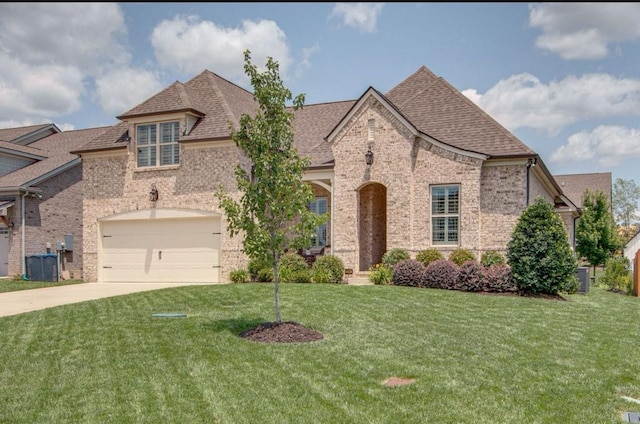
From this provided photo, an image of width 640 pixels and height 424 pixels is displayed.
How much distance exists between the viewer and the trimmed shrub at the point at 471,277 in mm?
14969

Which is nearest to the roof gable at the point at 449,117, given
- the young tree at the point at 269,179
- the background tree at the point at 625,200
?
the young tree at the point at 269,179

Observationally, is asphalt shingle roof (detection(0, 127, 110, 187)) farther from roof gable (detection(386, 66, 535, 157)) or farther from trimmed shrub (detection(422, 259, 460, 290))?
trimmed shrub (detection(422, 259, 460, 290))

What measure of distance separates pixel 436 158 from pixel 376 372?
12.0 meters

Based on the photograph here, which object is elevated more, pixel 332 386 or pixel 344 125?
pixel 344 125

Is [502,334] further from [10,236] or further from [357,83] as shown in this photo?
[10,236]

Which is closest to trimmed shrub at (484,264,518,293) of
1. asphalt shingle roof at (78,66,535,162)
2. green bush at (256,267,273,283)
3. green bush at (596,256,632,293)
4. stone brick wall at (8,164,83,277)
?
asphalt shingle roof at (78,66,535,162)

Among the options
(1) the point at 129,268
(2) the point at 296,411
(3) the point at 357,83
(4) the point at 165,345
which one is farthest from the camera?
(1) the point at 129,268

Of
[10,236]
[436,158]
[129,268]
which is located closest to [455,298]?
[436,158]

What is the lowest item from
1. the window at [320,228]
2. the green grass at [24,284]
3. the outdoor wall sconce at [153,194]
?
the green grass at [24,284]

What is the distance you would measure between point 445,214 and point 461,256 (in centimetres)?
168

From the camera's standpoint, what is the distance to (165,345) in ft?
27.7

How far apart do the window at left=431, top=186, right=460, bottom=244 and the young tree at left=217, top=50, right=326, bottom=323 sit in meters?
9.27

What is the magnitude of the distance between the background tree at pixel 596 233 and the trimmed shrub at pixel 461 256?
15.9 meters

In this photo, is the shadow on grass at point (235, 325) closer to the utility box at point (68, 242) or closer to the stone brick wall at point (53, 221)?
the stone brick wall at point (53, 221)
